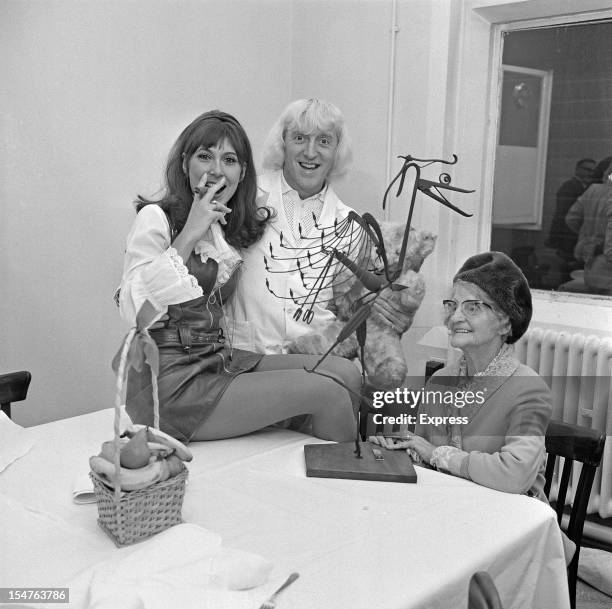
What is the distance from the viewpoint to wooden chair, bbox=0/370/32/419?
6.29ft

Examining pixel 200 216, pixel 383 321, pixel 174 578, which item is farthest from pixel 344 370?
pixel 174 578

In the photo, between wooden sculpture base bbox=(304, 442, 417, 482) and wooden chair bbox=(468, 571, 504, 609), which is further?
wooden sculpture base bbox=(304, 442, 417, 482)

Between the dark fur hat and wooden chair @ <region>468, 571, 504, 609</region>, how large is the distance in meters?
0.88

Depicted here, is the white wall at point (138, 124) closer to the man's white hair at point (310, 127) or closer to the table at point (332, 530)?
the man's white hair at point (310, 127)

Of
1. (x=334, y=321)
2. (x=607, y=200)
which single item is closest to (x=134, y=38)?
(x=334, y=321)

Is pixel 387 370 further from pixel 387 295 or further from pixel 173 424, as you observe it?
pixel 173 424

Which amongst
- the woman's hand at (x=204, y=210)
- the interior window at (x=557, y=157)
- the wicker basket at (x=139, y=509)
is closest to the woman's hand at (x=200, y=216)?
the woman's hand at (x=204, y=210)

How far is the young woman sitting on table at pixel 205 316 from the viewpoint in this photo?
5.93 feet

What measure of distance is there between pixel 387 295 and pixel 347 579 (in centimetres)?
123

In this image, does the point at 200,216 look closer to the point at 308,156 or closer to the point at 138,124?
the point at 308,156

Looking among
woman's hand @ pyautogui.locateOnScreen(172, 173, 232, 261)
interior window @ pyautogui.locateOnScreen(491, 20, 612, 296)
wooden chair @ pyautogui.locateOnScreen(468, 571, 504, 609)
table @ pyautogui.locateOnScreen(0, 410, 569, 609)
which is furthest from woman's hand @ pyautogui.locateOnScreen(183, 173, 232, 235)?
interior window @ pyautogui.locateOnScreen(491, 20, 612, 296)

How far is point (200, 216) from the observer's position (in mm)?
1896

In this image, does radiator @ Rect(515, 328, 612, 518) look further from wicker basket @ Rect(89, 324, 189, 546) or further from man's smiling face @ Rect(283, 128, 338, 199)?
wicker basket @ Rect(89, 324, 189, 546)

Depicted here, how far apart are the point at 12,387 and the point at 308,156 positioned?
1064 millimetres
